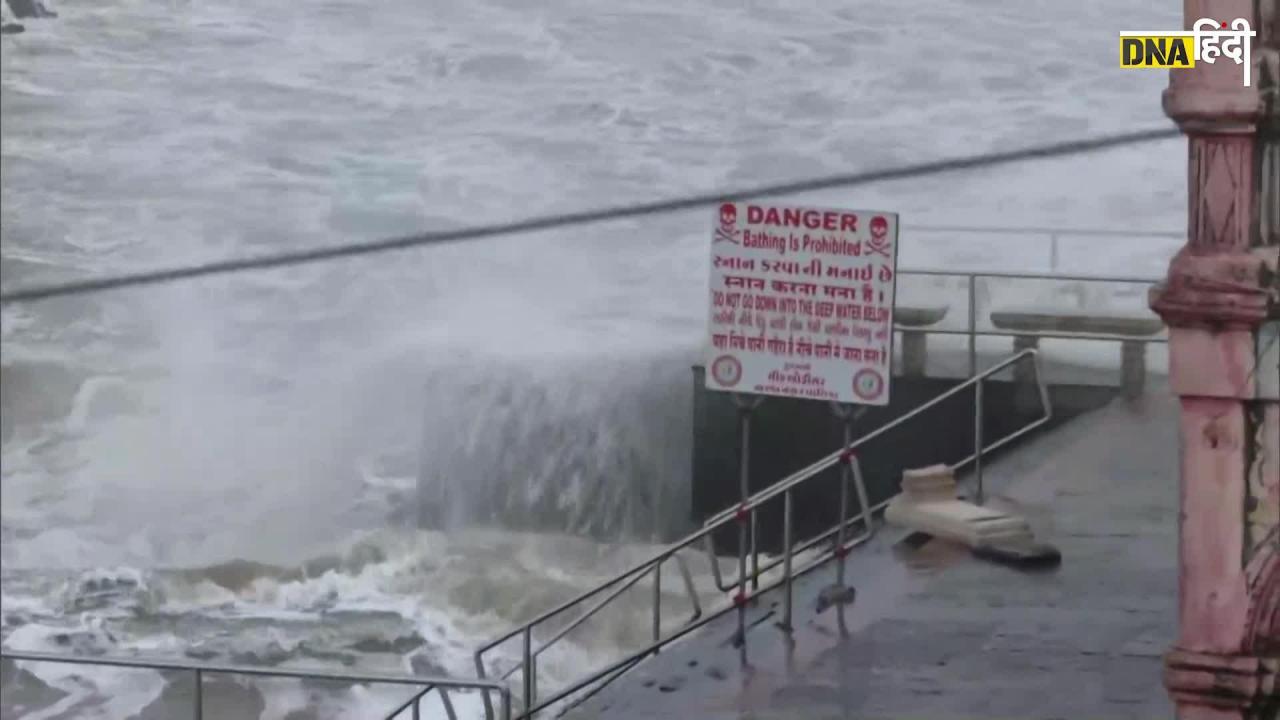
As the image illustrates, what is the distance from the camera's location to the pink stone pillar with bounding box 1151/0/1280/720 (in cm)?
500

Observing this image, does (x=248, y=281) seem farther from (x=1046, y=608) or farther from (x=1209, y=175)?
(x=1209, y=175)

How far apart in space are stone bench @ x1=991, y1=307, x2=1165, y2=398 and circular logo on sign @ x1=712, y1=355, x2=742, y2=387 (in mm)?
3701

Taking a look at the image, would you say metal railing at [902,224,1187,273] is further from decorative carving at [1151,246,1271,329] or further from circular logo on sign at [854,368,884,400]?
decorative carving at [1151,246,1271,329]

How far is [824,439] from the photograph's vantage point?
385 inches

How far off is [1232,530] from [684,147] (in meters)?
8.54

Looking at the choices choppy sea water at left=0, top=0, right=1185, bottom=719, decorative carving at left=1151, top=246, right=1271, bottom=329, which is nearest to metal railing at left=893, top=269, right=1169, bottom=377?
choppy sea water at left=0, top=0, right=1185, bottom=719

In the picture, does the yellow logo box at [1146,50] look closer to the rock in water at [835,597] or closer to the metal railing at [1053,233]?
the metal railing at [1053,233]

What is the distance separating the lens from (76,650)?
1066 centimetres

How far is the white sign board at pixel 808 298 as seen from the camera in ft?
21.2

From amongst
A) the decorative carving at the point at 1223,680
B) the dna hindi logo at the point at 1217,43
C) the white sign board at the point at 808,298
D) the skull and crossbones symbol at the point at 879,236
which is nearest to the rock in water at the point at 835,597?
the white sign board at the point at 808,298

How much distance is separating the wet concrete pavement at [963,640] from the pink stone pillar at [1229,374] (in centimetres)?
88

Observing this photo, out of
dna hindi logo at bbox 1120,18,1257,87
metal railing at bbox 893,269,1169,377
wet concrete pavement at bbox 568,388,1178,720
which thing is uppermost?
dna hindi logo at bbox 1120,18,1257,87

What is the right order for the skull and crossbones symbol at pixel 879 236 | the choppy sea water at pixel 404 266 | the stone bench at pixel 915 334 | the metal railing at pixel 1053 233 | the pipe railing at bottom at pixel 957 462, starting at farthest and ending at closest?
the metal railing at pixel 1053 233 < the choppy sea water at pixel 404 266 < the stone bench at pixel 915 334 < the pipe railing at bottom at pixel 957 462 < the skull and crossbones symbol at pixel 879 236

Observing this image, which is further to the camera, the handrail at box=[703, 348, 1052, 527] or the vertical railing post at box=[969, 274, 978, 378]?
the vertical railing post at box=[969, 274, 978, 378]
